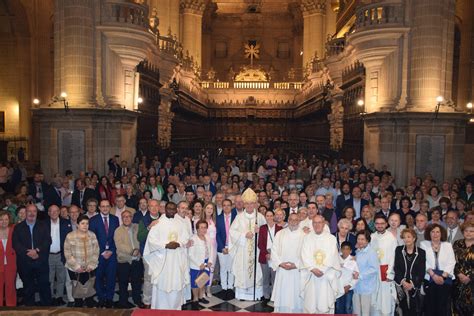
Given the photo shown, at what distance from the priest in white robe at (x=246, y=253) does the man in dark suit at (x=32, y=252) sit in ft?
10.5

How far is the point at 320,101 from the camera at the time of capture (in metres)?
28.5

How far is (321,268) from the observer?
278 inches

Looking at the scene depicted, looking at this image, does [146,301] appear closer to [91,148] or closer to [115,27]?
[91,148]

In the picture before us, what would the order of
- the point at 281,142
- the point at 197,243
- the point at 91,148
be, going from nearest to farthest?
1. the point at 197,243
2. the point at 91,148
3. the point at 281,142

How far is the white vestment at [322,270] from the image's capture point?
7023 millimetres

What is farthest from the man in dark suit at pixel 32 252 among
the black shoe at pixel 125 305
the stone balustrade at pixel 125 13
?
the stone balustrade at pixel 125 13

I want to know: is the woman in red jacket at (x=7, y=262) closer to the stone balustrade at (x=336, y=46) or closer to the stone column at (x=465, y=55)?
the stone balustrade at (x=336, y=46)

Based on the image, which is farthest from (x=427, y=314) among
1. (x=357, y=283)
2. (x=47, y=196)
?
(x=47, y=196)

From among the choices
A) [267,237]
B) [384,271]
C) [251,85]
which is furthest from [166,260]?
[251,85]

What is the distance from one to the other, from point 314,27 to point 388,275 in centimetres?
3114

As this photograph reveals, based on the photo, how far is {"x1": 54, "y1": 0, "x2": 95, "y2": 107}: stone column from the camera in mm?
15609

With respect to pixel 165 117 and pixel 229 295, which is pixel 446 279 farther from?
pixel 165 117

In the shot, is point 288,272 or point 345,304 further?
point 345,304

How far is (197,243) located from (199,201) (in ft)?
3.38
